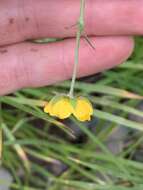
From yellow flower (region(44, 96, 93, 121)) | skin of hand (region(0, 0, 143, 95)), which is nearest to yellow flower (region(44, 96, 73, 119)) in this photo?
yellow flower (region(44, 96, 93, 121))

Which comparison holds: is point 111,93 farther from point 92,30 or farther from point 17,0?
point 17,0

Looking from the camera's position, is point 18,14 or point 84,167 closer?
point 18,14

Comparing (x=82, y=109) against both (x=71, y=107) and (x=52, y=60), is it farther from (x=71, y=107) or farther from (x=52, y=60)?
(x=52, y=60)

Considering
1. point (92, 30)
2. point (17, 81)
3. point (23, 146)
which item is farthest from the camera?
point (23, 146)

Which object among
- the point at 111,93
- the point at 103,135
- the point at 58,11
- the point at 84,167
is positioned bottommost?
the point at 84,167

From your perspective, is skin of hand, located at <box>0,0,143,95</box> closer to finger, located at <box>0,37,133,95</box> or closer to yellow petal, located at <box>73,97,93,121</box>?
finger, located at <box>0,37,133,95</box>

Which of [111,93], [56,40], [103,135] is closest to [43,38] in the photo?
[56,40]

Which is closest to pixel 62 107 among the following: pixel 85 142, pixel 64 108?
pixel 64 108
